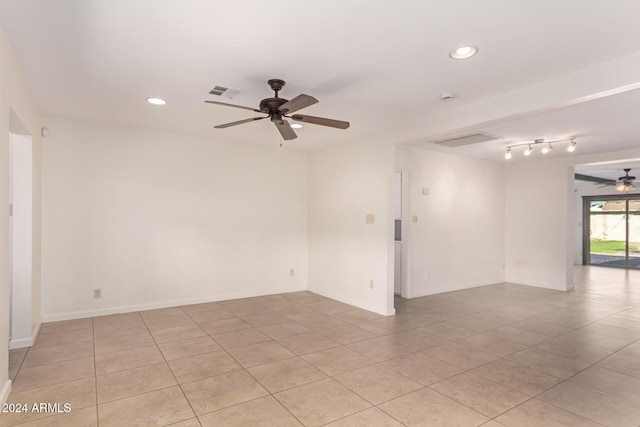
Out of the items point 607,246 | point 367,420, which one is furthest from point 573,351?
point 607,246

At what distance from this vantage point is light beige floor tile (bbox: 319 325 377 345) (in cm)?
384

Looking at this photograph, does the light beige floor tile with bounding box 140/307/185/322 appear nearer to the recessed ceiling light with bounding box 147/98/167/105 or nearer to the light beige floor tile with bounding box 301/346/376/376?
the light beige floor tile with bounding box 301/346/376/376

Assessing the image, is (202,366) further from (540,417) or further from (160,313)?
(540,417)

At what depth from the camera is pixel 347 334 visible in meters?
4.01

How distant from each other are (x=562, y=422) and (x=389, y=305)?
2.55 meters

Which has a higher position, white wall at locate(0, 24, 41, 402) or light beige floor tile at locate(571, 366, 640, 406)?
white wall at locate(0, 24, 41, 402)

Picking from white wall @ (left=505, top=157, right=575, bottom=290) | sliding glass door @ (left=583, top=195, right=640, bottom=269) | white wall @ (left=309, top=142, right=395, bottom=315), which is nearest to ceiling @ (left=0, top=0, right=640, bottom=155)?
white wall @ (left=309, top=142, right=395, bottom=315)

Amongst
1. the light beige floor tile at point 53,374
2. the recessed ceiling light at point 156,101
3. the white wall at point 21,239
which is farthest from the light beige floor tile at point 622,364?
the white wall at point 21,239

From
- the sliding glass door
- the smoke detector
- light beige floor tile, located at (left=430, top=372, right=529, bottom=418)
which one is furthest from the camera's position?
the sliding glass door

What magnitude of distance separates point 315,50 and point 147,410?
8.96 feet

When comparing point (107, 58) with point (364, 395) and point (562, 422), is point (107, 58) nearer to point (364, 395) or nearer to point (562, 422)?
point (364, 395)

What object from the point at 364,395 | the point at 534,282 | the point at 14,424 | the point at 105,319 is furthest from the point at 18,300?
the point at 534,282

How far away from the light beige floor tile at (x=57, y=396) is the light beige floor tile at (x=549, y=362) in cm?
354

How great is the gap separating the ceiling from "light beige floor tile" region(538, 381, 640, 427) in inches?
91.1
